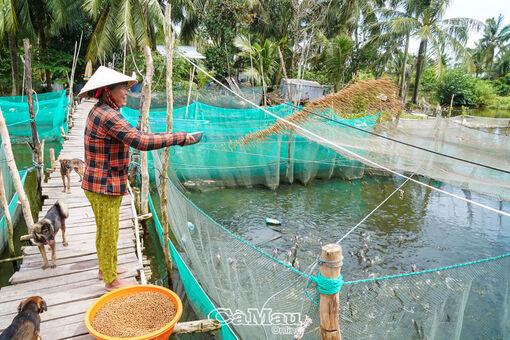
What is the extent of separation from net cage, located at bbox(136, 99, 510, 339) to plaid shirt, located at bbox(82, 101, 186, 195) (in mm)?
743

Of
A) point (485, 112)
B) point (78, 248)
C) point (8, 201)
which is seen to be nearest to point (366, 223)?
point (78, 248)

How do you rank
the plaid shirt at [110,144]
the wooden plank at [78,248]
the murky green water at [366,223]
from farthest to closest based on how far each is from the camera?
the murky green water at [366,223], the wooden plank at [78,248], the plaid shirt at [110,144]

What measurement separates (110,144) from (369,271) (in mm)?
4298

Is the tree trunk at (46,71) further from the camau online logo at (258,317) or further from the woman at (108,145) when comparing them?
the camau online logo at (258,317)

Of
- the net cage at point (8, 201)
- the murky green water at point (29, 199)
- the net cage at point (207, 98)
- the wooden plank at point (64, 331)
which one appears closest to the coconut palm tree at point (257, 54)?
the net cage at point (207, 98)

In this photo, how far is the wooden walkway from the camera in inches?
86.0

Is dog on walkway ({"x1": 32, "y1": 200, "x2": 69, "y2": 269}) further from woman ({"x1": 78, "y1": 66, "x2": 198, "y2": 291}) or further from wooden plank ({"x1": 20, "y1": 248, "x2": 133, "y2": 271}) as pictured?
woman ({"x1": 78, "y1": 66, "x2": 198, "y2": 291})

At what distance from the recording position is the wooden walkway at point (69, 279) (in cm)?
218

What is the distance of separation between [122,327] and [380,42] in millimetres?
17014

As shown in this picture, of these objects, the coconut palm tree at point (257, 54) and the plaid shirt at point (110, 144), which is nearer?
the plaid shirt at point (110, 144)

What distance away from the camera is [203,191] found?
24.0ft

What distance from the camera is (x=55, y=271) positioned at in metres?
2.76

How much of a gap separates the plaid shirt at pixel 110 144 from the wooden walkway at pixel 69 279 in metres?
0.93

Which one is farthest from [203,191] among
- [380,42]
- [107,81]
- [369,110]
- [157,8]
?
[380,42]
